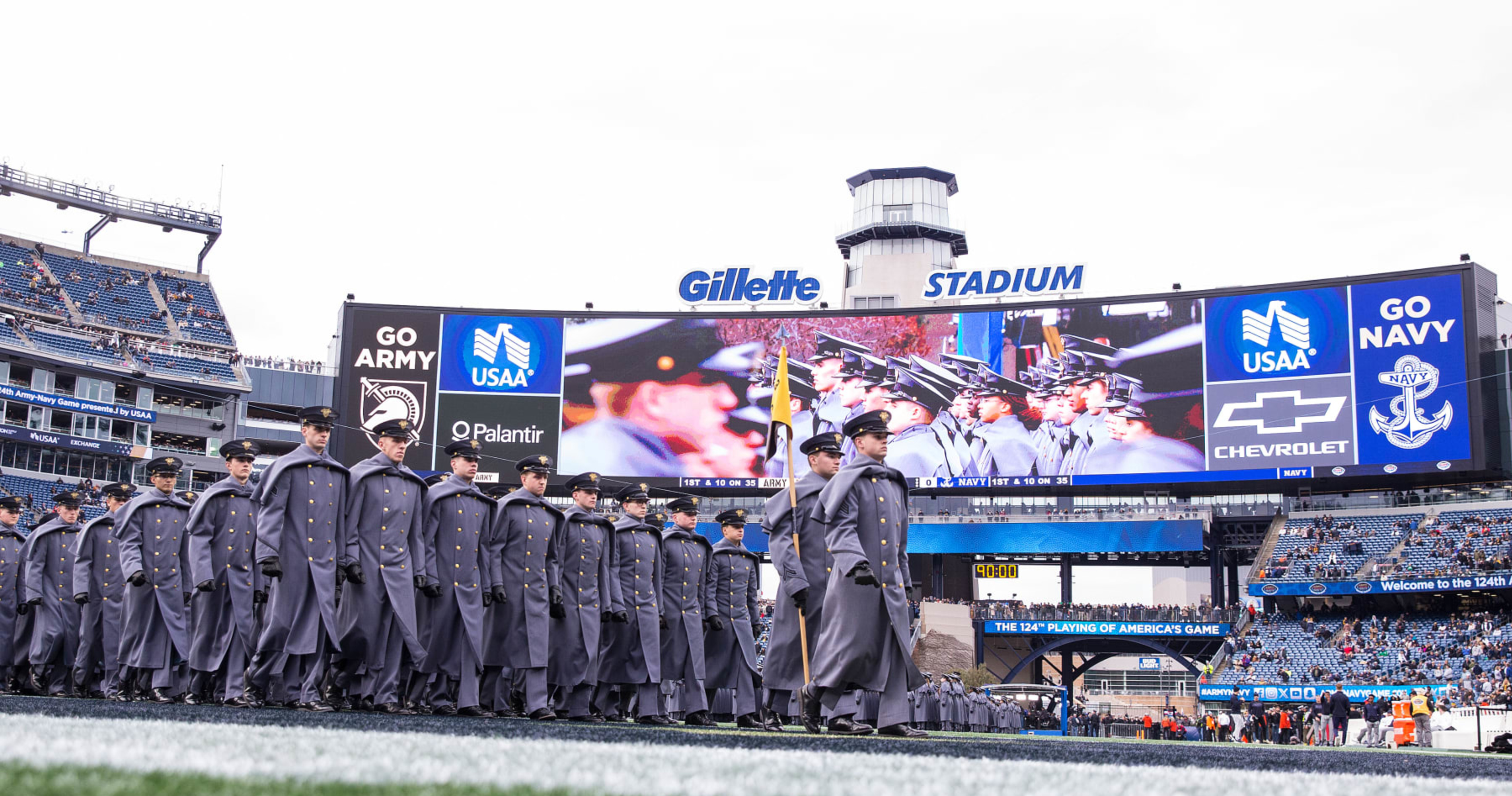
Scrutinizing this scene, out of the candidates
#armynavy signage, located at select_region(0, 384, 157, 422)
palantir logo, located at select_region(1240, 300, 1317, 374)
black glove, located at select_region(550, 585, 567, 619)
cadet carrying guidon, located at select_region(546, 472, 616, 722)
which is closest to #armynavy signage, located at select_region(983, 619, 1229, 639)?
palantir logo, located at select_region(1240, 300, 1317, 374)

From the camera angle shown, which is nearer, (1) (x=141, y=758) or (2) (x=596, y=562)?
(1) (x=141, y=758)

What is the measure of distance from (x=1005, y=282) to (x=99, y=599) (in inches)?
1619

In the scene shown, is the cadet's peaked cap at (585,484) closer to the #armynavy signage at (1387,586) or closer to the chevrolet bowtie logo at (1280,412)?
the chevrolet bowtie logo at (1280,412)

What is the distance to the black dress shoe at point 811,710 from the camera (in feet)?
27.8

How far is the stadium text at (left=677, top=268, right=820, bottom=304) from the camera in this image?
169 ft

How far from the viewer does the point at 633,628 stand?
12.3 meters

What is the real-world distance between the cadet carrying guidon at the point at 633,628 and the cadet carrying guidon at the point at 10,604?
19.4 ft

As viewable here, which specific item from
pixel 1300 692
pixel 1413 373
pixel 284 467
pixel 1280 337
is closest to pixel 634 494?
pixel 284 467

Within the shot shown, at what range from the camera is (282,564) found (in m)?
9.82

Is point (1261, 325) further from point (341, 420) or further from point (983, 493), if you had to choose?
point (341, 420)

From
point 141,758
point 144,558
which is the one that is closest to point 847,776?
point 141,758

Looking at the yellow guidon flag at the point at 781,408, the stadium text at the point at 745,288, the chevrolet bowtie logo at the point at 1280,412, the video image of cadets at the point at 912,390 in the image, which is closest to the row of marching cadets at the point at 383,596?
the yellow guidon flag at the point at 781,408

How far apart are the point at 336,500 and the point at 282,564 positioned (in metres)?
0.58

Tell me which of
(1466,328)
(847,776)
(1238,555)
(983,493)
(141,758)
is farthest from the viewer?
(1238,555)
